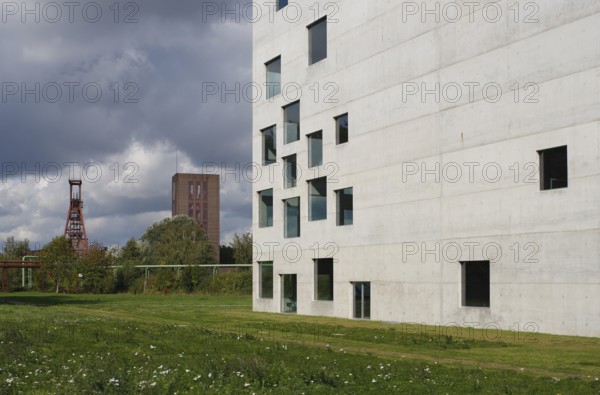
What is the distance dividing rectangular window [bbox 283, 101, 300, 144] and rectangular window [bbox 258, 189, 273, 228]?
4329 millimetres

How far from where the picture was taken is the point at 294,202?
49094 millimetres

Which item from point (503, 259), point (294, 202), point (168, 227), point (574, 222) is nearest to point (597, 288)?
point (574, 222)

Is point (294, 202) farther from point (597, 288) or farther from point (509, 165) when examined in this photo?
point (597, 288)

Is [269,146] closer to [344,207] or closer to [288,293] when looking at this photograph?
[288,293]

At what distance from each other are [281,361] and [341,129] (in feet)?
88.9

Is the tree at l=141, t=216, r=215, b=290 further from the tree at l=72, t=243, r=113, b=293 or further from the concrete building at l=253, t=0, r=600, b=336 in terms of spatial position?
the concrete building at l=253, t=0, r=600, b=336

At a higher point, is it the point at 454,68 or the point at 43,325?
the point at 454,68

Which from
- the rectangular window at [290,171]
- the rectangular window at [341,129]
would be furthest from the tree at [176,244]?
the rectangular window at [341,129]

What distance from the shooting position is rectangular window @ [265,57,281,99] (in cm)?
5153

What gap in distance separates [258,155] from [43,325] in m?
27.1

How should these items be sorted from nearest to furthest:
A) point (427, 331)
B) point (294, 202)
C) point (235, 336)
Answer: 1. point (235, 336)
2. point (427, 331)
3. point (294, 202)

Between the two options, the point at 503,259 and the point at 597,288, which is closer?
the point at 597,288

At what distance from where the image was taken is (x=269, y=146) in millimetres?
52344

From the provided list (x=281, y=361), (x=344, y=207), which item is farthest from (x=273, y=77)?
(x=281, y=361)
